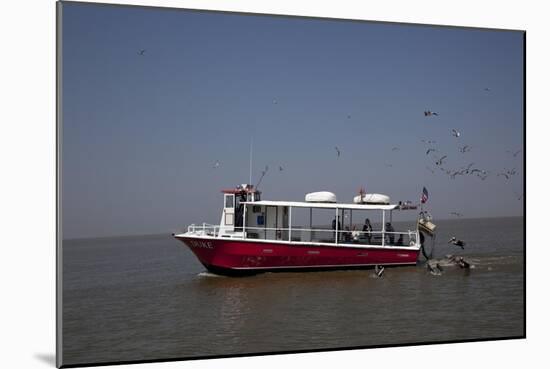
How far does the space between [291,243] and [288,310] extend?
3063mm

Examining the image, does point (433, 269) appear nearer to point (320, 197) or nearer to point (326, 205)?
point (326, 205)

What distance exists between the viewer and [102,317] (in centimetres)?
1079

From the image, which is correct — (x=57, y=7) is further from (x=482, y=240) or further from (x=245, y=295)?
(x=482, y=240)

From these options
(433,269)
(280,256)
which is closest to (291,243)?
(280,256)

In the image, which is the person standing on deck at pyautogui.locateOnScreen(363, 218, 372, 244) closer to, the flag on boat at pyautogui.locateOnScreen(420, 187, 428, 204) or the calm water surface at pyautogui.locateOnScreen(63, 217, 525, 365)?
the calm water surface at pyautogui.locateOnScreen(63, 217, 525, 365)

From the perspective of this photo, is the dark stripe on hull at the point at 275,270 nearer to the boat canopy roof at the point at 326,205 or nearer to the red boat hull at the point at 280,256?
the red boat hull at the point at 280,256

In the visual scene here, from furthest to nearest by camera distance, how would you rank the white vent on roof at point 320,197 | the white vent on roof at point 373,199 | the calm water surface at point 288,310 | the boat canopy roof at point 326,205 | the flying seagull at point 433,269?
the flying seagull at point 433,269 < the white vent on roof at point 320,197 < the boat canopy roof at point 326,205 < the white vent on roof at point 373,199 < the calm water surface at point 288,310

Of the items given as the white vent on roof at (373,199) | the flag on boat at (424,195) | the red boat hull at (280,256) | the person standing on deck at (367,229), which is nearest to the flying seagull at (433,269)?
the red boat hull at (280,256)

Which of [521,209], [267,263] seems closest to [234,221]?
[267,263]

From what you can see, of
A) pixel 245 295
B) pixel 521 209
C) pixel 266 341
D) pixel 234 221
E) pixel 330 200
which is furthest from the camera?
pixel 234 221

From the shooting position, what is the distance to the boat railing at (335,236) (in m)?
14.8

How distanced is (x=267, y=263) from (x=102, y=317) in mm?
4176

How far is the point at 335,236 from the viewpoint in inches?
597

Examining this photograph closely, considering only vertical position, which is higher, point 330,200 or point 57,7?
point 57,7
